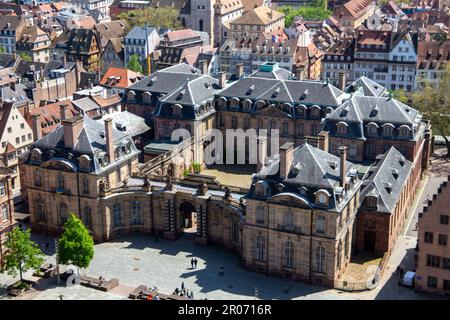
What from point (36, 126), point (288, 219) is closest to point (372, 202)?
point (288, 219)

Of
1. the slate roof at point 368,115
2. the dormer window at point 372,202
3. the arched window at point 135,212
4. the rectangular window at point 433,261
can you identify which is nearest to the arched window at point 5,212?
the arched window at point 135,212

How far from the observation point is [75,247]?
93.0 m

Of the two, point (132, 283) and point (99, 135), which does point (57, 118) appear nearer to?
point (99, 135)

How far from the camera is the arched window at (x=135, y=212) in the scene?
109375 mm

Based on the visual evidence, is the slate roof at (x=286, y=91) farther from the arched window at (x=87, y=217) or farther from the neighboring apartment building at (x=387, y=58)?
the neighboring apartment building at (x=387, y=58)

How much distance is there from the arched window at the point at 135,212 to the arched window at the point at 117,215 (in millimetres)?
1873

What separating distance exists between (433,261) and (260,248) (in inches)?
885

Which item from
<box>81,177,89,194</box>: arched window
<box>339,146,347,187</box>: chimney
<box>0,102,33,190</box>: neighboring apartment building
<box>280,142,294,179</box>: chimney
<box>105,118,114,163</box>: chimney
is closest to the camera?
<box>339,146,347,187</box>: chimney

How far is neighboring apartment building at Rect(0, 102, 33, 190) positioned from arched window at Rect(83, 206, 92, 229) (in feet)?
85.7

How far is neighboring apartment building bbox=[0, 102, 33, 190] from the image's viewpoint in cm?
12825

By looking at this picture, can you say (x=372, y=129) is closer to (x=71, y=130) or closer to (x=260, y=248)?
(x=260, y=248)

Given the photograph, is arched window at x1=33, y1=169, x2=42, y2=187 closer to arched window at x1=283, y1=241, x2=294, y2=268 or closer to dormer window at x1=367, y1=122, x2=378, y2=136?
arched window at x1=283, y1=241, x2=294, y2=268

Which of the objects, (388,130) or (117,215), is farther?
(388,130)

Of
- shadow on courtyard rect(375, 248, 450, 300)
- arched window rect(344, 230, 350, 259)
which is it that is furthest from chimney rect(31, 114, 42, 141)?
shadow on courtyard rect(375, 248, 450, 300)
